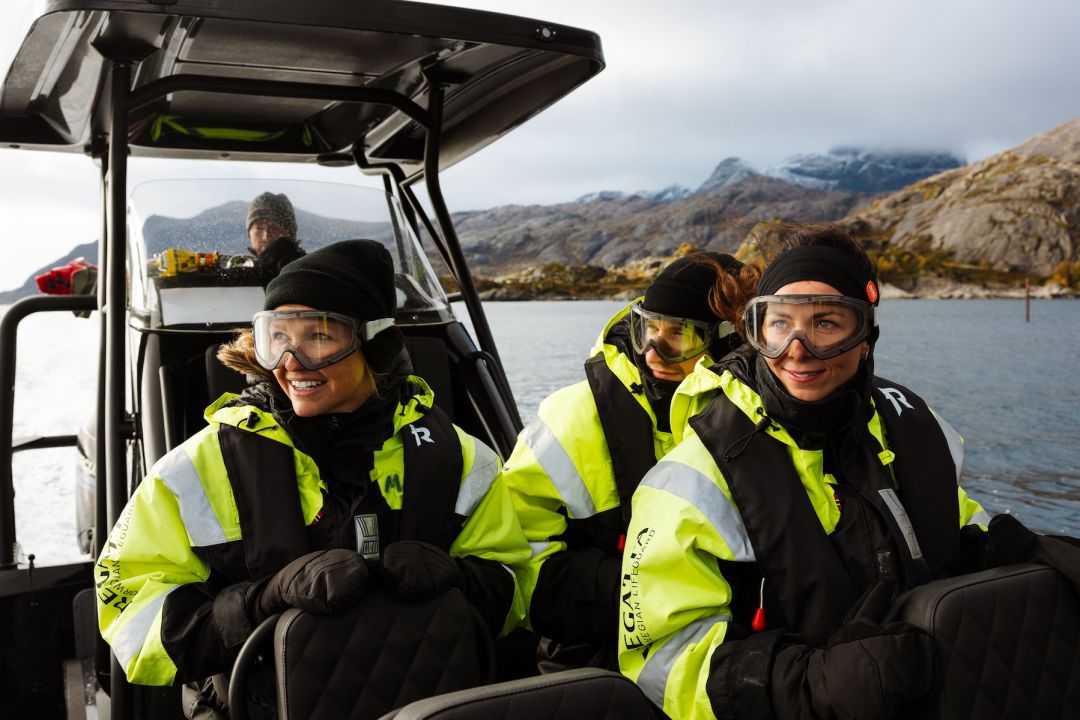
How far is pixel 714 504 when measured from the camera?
188 cm

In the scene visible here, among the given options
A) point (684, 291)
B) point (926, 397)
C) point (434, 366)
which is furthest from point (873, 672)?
point (926, 397)

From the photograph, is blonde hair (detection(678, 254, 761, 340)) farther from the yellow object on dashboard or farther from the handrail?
the handrail

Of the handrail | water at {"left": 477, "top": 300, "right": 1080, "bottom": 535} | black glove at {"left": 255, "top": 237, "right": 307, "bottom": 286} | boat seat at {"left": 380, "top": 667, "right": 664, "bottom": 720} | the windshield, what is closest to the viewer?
boat seat at {"left": 380, "top": 667, "right": 664, "bottom": 720}

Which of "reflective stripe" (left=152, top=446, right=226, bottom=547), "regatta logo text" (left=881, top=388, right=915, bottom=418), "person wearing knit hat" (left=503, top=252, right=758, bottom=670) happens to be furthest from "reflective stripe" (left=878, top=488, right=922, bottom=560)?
"reflective stripe" (left=152, top=446, right=226, bottom=547)

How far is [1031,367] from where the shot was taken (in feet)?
74.2

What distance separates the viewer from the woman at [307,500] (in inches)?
78.6

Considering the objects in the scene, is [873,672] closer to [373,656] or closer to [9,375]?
[373,656]

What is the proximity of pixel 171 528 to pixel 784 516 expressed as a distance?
1.25 meters

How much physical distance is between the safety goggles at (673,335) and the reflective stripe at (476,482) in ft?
1.76

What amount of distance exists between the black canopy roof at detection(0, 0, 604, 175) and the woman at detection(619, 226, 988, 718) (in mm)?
1262

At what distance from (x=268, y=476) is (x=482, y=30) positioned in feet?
4.54

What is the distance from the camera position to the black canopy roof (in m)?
2.54

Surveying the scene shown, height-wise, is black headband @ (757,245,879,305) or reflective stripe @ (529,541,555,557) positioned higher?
black headband @ (757,245,879,305)

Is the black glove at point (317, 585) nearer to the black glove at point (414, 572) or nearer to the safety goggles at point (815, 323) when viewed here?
the black glove at point (414, 572)
